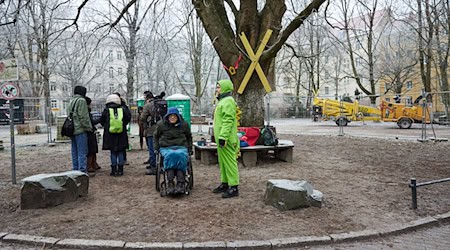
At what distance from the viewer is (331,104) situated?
25422 mm

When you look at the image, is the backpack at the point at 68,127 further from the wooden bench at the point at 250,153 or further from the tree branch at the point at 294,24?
the tree branch at the point at 294,24

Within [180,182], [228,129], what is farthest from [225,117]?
[180,182]

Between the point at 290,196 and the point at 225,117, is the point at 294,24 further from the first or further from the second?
the point at 290,196

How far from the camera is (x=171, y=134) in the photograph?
6.44m

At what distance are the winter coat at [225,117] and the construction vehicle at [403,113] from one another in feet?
60.7

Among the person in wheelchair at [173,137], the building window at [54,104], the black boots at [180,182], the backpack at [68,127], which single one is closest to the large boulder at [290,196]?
the black boots at [180,182]

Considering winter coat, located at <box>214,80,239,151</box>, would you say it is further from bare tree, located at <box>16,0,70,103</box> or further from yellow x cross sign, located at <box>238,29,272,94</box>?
bare tree, located at <box>16,0,70,103</box>

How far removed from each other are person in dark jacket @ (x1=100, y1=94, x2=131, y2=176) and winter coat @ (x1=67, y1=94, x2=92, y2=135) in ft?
1.29

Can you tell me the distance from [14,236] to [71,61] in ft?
106

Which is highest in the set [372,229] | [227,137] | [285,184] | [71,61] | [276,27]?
[71,61]

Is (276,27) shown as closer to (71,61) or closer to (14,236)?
(14,236)

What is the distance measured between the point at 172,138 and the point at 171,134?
0.23 feet

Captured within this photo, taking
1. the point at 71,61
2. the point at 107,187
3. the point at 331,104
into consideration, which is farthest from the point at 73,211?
the point at 71,61

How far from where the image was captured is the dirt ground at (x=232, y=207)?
14.8 ft
